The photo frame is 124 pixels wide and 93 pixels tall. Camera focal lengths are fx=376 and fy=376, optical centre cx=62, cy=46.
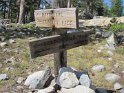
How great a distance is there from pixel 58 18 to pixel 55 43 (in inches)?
24.1

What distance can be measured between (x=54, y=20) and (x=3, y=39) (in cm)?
620

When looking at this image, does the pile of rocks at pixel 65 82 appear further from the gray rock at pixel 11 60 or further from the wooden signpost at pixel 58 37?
the gray rock at pixel 11 60

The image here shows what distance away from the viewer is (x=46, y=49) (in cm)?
877

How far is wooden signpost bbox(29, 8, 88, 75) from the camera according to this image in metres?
8.65

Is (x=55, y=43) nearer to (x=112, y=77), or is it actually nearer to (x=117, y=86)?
(x=117, y=86)

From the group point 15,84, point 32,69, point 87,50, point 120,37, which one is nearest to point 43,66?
point 32,69

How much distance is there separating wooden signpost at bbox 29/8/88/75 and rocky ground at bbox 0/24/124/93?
51cm

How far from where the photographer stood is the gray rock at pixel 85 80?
9078 millimetres

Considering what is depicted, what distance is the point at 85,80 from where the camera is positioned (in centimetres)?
910

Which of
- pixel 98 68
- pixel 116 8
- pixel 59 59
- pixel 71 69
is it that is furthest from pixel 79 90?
pixel 116 8

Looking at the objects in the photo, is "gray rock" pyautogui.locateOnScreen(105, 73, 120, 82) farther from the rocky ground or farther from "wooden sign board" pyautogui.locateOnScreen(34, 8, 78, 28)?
"wooden sign board" pyautogui.locateOnScreen(34, 8, 78, 28)

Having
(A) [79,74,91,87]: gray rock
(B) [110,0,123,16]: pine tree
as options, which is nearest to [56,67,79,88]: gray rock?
(A) [79,74,91,87]: gray rock

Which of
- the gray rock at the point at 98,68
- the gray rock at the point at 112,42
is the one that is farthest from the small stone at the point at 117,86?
the gray rock at the point at 112,42

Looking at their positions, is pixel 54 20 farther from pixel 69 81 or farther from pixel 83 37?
pixel 69 81
